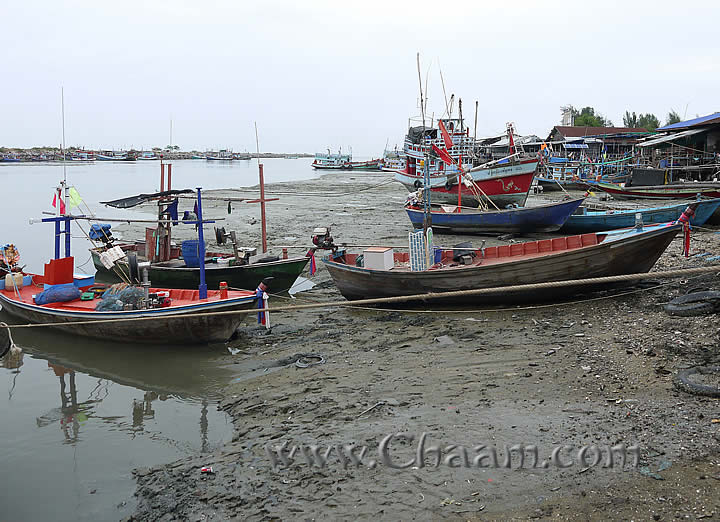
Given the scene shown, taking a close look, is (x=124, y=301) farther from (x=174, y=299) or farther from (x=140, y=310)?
(x=174, y=299)

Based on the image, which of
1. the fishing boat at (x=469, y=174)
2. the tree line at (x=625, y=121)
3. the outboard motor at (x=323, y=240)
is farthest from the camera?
the tree line at (x=625, y=121)

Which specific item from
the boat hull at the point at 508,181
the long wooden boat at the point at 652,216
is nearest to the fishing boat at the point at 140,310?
the long wooden boat at the point at 652,216

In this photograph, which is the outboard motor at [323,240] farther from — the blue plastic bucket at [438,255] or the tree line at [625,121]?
the tree line at [625,121]

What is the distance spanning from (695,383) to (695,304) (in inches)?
110

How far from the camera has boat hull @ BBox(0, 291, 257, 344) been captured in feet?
32.7

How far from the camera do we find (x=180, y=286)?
46.5 ft

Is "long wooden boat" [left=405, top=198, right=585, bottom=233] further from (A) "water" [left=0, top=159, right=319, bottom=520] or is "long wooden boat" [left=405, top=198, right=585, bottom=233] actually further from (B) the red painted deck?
(A) "water" [left=0, top=159, right=319, bottom=520]

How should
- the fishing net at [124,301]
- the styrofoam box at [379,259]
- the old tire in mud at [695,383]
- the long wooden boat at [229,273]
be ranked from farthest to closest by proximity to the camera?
the long wooden boat at [229,273] → the styrofoam box at [379,259] → the fishing net at [124,301] → the old tire in mud at [695,383]

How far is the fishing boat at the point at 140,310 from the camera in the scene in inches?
393

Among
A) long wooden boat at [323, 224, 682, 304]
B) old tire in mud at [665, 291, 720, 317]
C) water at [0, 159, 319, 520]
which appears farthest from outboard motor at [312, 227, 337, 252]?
old tire in mud at [665, 291, 720, 317]

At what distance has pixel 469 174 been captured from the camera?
84.2ft

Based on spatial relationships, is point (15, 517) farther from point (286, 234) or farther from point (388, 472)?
point (286, 234)

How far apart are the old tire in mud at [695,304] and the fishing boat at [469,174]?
975 cm

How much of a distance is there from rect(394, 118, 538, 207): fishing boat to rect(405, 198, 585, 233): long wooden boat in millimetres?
946
